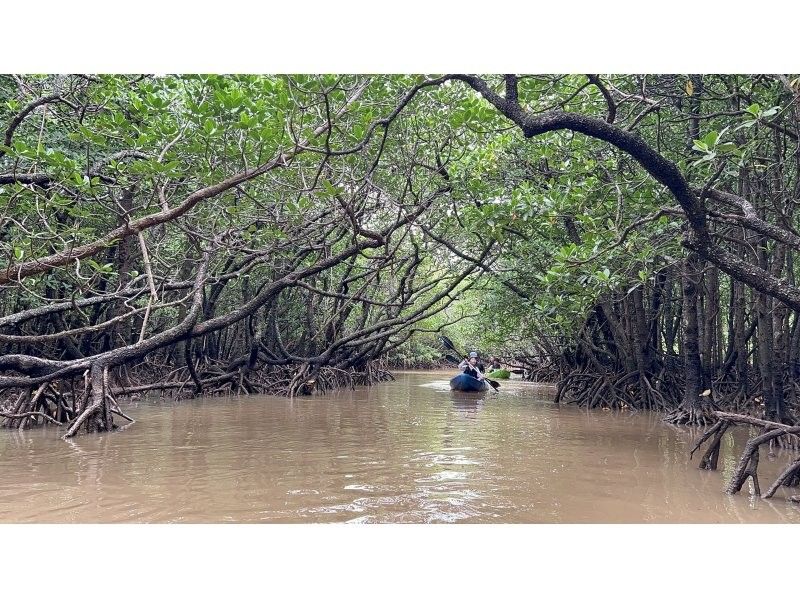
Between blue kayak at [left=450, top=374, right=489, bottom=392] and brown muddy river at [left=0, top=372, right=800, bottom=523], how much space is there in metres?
4.70

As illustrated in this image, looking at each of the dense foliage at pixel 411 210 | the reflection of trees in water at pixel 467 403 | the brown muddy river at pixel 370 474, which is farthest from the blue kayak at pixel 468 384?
the brown muddy river at pixel 370 474

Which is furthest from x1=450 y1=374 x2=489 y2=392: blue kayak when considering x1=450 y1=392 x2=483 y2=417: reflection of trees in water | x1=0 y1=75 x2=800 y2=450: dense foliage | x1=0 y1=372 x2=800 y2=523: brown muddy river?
x1=0 y1=372 x2=800 y2=523: brown muddy river

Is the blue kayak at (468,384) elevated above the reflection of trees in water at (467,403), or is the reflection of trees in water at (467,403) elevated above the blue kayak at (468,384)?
the blue kayak at (468,384)

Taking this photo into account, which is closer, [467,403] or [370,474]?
[370,474]

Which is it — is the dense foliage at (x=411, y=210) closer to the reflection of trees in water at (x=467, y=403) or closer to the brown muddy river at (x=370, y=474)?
the brown muddy river at (x=370, y=474)

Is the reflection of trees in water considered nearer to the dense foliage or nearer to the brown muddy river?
the dense foliage

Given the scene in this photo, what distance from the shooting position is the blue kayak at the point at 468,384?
12172 millimetres

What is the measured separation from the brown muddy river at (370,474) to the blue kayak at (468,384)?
15.4 feet

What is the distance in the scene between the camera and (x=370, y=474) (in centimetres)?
429

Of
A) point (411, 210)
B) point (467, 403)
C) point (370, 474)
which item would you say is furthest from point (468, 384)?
point (370, 474)

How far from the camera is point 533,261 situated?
8.77 meters

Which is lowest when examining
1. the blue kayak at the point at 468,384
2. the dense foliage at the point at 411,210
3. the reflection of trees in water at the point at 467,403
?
the reflection of trees in water at the point at 467,403

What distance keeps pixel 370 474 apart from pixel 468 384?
318 inches

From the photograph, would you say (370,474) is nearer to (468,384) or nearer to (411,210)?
(411,210)
